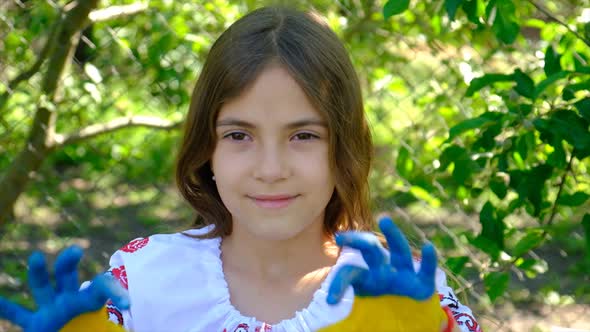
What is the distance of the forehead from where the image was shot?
4.69 ft

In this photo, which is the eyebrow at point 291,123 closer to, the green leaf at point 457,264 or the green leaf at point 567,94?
the green leaf at point 567,94

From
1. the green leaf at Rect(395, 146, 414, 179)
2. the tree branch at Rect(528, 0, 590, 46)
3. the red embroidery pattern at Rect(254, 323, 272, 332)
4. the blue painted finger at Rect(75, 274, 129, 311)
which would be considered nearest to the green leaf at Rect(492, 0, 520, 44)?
the tree branch at Rect(528, 0, 590, 46)

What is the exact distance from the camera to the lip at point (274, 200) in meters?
1.45

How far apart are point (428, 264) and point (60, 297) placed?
1.51 ft

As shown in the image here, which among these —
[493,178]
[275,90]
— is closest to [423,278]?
[275,90]

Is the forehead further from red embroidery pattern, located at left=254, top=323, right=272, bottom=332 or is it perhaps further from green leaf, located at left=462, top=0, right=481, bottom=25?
green leaf, located at left=462, top=0, right=481, bottom=25

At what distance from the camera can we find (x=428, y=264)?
1055mm

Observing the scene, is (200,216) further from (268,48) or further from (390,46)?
(390,46)

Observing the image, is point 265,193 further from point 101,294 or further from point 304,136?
point 101,294

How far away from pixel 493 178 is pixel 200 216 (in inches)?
28.6

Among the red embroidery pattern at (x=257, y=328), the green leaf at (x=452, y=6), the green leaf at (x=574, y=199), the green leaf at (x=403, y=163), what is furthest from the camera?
the green leaf at (x=403, y=163)

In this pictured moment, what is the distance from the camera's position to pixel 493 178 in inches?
81.0

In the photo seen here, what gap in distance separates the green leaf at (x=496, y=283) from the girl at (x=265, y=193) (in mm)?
336

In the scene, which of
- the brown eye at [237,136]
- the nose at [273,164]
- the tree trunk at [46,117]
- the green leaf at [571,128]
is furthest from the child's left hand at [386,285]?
the tree trunk at [46,117]
